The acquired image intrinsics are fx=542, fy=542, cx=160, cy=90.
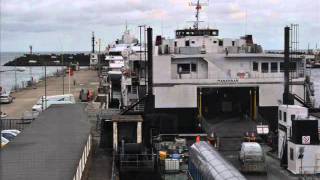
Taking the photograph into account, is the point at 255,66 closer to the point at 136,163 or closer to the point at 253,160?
the point at 136,163

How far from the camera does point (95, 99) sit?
55.6 meters

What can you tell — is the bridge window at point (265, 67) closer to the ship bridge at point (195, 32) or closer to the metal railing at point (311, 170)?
the ship bridge at point (195, 32)

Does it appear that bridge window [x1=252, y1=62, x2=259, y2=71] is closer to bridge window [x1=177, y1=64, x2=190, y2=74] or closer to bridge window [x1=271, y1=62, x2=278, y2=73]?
bridge window [x1=271, y1=62, x2=278, y2=73]

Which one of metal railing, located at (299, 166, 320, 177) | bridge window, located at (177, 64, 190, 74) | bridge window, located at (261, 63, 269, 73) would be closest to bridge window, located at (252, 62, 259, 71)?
bridge window, located at (261, 63, 269, 73)

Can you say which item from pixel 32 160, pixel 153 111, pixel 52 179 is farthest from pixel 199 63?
pixel 52 179

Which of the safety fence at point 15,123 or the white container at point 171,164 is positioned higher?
the safety fence at point 15,123

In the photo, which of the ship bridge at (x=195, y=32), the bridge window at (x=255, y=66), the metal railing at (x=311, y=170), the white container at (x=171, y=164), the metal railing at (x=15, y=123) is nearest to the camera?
the metal railing at (x=311, y=170)

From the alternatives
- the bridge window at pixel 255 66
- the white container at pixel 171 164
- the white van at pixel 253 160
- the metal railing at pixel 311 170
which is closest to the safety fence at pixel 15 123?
the bridge window at pixel 255 66

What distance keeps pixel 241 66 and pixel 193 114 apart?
4.97 metres

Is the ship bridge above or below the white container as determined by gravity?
above

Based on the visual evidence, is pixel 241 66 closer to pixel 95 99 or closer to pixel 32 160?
pixel 32 160

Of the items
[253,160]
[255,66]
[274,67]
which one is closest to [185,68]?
[255,66]

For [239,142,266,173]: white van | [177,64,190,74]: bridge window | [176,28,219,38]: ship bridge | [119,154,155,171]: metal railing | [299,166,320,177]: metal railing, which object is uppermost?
[176,28,219,38]: ship bridge

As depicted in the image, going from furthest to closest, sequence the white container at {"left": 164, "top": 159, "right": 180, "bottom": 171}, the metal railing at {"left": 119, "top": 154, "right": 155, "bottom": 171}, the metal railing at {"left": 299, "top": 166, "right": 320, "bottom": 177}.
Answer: the metal railing at {"left": 119, "top": 154, "right": 155, "bottom": 171}
the white container at {"left": 164, "top": 159, "right": 180, "bottom": 171}
the metal railing at {"left": 299, "top": 166, "right": 320, "bottom": 177}
